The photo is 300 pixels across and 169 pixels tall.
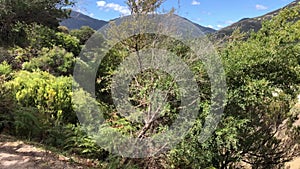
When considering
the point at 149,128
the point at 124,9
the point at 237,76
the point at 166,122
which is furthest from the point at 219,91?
the point at 124,9

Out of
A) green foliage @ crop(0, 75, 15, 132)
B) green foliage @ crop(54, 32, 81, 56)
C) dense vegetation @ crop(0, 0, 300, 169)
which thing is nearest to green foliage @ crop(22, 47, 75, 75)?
green foliage @ crop(54, 32, 81, 56)

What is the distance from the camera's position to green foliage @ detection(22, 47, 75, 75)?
29.0ft

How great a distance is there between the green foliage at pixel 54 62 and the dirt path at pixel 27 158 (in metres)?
4.79

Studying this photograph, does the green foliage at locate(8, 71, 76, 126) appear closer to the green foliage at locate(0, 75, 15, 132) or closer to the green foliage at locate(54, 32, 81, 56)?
the green foliage at locate(0, 75, 15, 132)

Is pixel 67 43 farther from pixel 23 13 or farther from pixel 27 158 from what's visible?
pixel 27 158

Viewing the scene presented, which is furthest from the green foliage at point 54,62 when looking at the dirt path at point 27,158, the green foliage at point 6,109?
the dirt path at point 27,158

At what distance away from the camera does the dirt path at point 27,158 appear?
11.8 ft

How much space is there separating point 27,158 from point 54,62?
583 centimetres

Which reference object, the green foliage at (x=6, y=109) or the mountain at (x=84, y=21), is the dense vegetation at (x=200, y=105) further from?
the mountain at (x=84, y=21)

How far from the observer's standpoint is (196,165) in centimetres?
506

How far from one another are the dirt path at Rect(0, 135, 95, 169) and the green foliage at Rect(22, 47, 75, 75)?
15.7 feet

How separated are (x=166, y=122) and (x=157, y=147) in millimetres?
507

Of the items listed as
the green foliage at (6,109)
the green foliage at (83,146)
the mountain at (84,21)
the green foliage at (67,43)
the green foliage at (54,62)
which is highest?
the mountain at (84,21)

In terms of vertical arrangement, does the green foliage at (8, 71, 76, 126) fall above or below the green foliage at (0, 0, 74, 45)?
below
